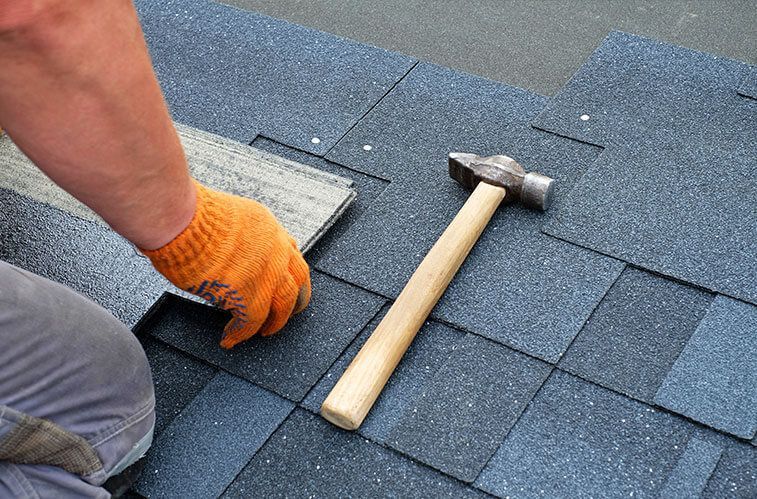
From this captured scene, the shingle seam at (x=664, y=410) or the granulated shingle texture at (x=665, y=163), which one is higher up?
the granulated shingle texture at (x=665, y=163)

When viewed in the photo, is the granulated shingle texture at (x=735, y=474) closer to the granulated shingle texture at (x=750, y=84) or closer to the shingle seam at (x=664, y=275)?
the shingle seam at (x=664, y=275)

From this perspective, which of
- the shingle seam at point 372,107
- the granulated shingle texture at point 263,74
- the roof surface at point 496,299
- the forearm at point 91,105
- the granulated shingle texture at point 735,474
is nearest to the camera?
the forearm at point 91,105

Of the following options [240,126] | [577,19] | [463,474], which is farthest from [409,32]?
[463,474]

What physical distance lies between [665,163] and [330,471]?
1262mm

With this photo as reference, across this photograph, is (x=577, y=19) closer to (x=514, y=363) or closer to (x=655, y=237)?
(x=655, y=237)

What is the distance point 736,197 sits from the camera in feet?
7.41

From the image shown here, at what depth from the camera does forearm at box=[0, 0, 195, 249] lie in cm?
115

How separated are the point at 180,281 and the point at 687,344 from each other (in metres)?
1.12

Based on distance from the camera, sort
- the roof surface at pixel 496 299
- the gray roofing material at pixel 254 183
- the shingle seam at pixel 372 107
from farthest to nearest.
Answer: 1. the shingle seam at pixel 372 107
2. the gray roofing material at pixel 254 183
3. the roof surface at pixel 496 299

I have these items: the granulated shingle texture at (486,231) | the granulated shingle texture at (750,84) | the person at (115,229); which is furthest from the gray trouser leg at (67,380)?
the granulated shingle texture at (750,84)

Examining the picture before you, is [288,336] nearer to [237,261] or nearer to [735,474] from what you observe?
[237,261]

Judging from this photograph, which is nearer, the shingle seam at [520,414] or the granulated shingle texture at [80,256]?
Result: the shingle seam at [520,414]

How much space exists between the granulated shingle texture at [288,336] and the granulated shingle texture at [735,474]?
83 cm

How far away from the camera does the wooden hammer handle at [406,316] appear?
1.83m
